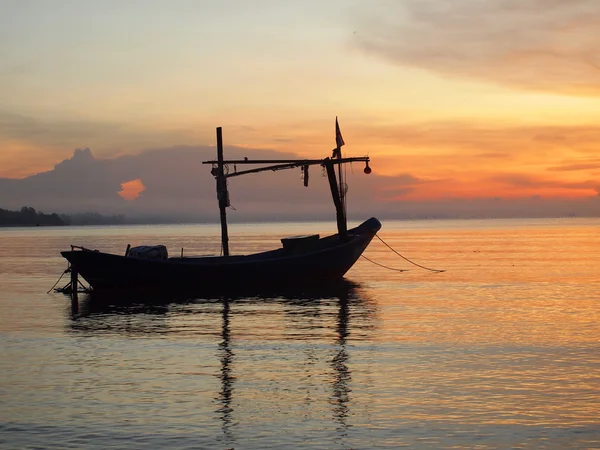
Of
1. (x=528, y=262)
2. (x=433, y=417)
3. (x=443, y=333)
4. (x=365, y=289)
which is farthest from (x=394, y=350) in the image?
(x=528, y=262)

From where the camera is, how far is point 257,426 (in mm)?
13445

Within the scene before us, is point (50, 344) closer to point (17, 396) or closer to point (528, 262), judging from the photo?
point (17, 396)

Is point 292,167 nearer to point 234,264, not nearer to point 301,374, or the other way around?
point 234,264

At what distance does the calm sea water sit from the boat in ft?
6.17

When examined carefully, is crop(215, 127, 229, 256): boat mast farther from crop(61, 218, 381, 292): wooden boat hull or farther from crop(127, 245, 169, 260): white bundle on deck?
crop(127, 245, 169, 260): white bundle on deck

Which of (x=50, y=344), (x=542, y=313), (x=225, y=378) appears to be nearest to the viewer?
(x=225, y=378)

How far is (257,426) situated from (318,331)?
11.8 m

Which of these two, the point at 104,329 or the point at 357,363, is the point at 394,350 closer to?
the point at 357,363

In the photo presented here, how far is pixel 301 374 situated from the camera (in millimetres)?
17781

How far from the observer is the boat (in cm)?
3553

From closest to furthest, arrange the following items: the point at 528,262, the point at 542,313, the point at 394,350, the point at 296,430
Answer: the point at 296,430 < the point at 394,350 < the point at 542,313 < the point at 528,262

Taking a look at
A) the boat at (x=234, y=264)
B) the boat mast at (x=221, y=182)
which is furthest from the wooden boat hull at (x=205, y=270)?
the boat mast at (x=221, y=182)

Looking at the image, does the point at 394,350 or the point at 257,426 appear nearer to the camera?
the point at 257,426

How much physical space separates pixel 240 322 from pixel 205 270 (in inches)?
362
